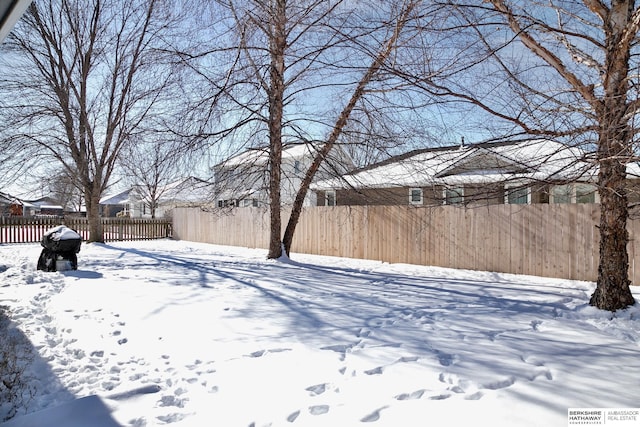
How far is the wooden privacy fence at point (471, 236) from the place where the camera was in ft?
28.1

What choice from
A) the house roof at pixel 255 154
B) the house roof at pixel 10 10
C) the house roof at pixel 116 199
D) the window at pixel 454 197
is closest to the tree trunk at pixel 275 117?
the house roof at pixel 255 154

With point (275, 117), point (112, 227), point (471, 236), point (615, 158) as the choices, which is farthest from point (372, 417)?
point (112, 227)

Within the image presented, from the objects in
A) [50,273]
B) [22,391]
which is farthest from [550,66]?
[50,273]

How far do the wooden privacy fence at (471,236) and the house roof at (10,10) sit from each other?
8.92 m

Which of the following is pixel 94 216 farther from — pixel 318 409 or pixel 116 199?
pixel 116 199

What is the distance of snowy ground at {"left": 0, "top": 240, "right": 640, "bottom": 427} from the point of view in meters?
2.86

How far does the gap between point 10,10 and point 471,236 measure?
958cm

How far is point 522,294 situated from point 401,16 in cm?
467

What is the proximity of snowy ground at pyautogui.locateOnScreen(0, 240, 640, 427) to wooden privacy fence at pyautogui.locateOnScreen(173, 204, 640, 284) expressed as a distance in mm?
1682

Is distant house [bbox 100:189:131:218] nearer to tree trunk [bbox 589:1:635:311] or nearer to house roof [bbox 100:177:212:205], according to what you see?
house roof [bbox 100:177:212:205]

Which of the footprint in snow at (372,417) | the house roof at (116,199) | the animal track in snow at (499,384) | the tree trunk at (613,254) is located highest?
the house roof at (116,199)

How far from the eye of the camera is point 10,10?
2.37 meters

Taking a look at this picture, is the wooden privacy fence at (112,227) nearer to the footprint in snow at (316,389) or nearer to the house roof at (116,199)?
the footprint in snow at (316,389)

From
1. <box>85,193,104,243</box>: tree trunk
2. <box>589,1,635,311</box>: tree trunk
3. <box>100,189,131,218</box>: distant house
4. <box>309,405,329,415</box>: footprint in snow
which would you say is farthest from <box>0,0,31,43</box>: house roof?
<box>100,189,131,218</box>: distant house
